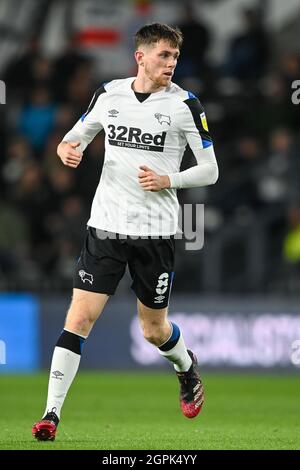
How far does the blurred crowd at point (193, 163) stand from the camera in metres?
14.8

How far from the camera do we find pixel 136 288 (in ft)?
27.3

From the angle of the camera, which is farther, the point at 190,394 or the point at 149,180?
the point at 190,394

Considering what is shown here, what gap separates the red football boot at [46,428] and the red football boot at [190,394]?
4.58ft

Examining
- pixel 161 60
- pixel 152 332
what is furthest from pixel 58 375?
pixel 161 60

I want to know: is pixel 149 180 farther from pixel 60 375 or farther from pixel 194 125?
pixel 60 375

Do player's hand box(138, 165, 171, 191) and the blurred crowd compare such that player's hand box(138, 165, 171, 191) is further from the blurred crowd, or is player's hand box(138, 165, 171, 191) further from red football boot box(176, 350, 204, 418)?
the blurred crowd

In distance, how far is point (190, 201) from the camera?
14.8 meters

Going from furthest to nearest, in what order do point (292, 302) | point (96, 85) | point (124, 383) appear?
1. point (96, 85)
2. point (292, 302)
3. point (124, 383)

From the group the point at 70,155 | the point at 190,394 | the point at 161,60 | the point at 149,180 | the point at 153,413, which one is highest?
the point at 161,60

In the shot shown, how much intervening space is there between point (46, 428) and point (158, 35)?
2.50 meters
